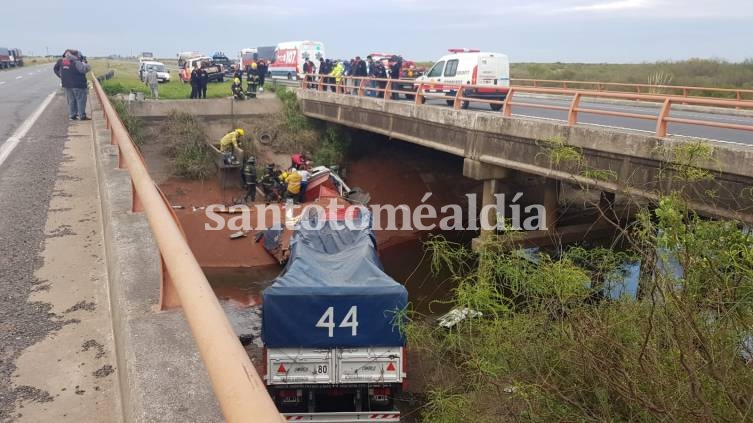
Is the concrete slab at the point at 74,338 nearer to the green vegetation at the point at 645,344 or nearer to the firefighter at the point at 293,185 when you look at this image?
the green vegetation at the point at 645,344

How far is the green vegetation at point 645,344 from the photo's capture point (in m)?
3.61

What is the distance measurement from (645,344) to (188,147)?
23.2 metres

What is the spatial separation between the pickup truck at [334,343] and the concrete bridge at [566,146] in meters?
3.29

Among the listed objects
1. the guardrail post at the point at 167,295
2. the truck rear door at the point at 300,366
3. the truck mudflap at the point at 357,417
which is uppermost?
the guardrail post at the point at 167,295

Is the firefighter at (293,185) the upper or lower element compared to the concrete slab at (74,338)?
lower

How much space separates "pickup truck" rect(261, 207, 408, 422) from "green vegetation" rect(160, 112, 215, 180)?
16.3 m

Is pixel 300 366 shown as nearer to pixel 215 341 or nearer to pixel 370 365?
pixel 370 365

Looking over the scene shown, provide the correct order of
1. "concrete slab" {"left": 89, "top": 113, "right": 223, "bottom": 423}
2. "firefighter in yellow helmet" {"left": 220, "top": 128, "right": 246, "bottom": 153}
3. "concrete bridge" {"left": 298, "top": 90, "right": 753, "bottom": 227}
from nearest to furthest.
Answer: "concrete slab" {"left": 89, "top": 113, "right": 223, "bottom": 423} < "concrete bridge" {"left": 298, "top": 90, "right": 753, "bottom": 227} < "firefighter in yellow helmet" {"left": 220, "top": 128, "right": 246, "bottom": 153}

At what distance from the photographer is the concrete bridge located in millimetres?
9141

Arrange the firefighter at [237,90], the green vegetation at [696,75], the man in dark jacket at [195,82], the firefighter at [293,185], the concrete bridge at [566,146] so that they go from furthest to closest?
the green vegetation at [696,75] → the man in dark jacket at [195,82] → the firefighter at [237,90] → the firefighter at [293,185] → the concrete bridge at [566,146]

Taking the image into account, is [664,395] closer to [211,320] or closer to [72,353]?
[211,320]

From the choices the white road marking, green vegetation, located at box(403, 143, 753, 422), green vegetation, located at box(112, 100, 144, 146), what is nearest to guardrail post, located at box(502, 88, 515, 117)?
green vegetation, located at box(403, 143, 753, 422)

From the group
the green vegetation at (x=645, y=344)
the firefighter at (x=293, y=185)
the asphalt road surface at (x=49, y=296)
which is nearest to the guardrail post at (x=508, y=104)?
the firefighter at (x=293, y=185)

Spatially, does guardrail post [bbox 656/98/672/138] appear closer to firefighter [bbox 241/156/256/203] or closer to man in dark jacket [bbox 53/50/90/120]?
man in dark jacket [bbox 53/50/90/120]
